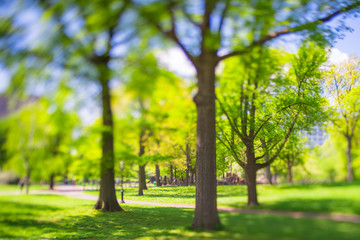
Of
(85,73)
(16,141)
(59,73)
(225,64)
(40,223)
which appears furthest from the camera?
(225,64)

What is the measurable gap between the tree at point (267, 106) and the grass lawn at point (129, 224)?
1547 mm

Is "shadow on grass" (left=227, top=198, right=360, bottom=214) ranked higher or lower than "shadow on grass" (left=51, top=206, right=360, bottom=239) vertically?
higher

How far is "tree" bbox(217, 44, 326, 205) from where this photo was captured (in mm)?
6141

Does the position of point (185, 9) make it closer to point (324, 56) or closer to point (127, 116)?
point (127, 116)

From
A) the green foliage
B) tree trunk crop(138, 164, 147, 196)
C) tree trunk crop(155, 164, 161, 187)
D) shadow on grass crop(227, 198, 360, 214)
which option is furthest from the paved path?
the green foliage

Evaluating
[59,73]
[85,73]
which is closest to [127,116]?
[85,73]

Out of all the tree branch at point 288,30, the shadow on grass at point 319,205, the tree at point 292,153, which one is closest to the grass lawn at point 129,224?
the shadow on grass at point 319,205

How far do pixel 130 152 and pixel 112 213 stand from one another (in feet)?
4.79

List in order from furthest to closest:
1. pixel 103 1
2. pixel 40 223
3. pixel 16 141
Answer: pixel 40 223
pixel 16 141
pixel 103 1

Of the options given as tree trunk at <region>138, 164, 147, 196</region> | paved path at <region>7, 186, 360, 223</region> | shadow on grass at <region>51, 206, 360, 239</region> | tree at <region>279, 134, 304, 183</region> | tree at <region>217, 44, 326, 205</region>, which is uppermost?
tree at <region>217, 44, 326, 205</region>

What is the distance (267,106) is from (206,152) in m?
2.54

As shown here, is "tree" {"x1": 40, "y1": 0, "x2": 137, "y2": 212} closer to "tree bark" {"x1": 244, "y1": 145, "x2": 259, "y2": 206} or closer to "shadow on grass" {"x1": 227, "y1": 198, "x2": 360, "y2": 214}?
"tree bark" {"x1": 244, "y1": 145, "x2": 259, "y2": 206}

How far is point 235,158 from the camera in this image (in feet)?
20.3

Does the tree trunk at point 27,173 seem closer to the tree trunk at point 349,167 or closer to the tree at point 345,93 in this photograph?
the tree trunk at point 349,167
